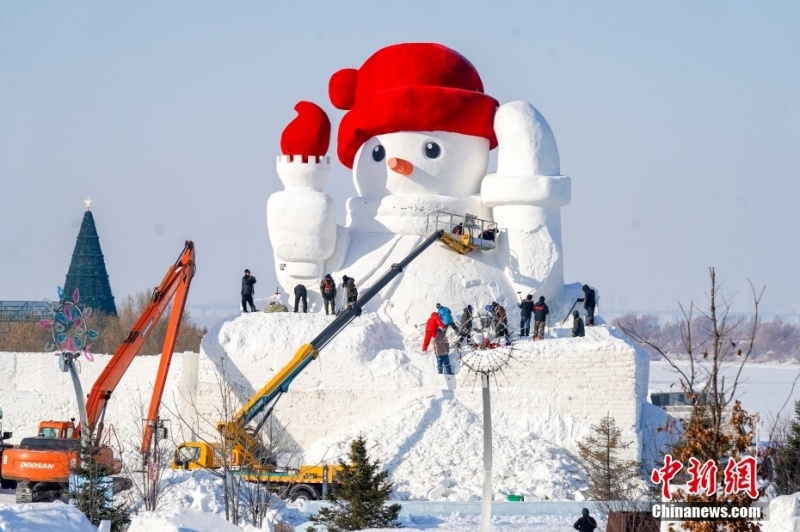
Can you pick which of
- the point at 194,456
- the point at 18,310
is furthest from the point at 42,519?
the point at 18,310

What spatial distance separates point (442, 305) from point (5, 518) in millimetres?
16929

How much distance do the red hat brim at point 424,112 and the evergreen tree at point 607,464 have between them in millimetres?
6302

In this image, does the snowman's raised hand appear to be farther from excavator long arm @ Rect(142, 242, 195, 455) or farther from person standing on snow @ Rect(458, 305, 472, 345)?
person standing on snow @ Rect(458, 305, 472, 345)

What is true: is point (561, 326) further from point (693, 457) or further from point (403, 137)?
point (693, 457)

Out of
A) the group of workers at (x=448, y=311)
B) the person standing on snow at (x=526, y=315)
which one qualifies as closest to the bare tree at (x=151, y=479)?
the group of workers at (x=448, y=311)

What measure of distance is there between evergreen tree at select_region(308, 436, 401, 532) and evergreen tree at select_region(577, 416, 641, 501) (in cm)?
393

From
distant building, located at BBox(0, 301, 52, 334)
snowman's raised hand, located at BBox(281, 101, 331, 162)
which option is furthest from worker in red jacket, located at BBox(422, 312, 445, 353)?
distant building, located at BBox(0, 301, 52, 334)

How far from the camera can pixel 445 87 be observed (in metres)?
27.7

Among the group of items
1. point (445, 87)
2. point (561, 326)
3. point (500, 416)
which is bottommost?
point (500, 416)

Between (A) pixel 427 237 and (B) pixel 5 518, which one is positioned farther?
(A) pixel 427 237

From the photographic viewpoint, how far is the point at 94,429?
72.4ft

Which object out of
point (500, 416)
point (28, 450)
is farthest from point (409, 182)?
point (28, 450)

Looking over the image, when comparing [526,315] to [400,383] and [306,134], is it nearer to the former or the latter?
[400,383]

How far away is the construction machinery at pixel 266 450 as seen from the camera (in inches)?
862
